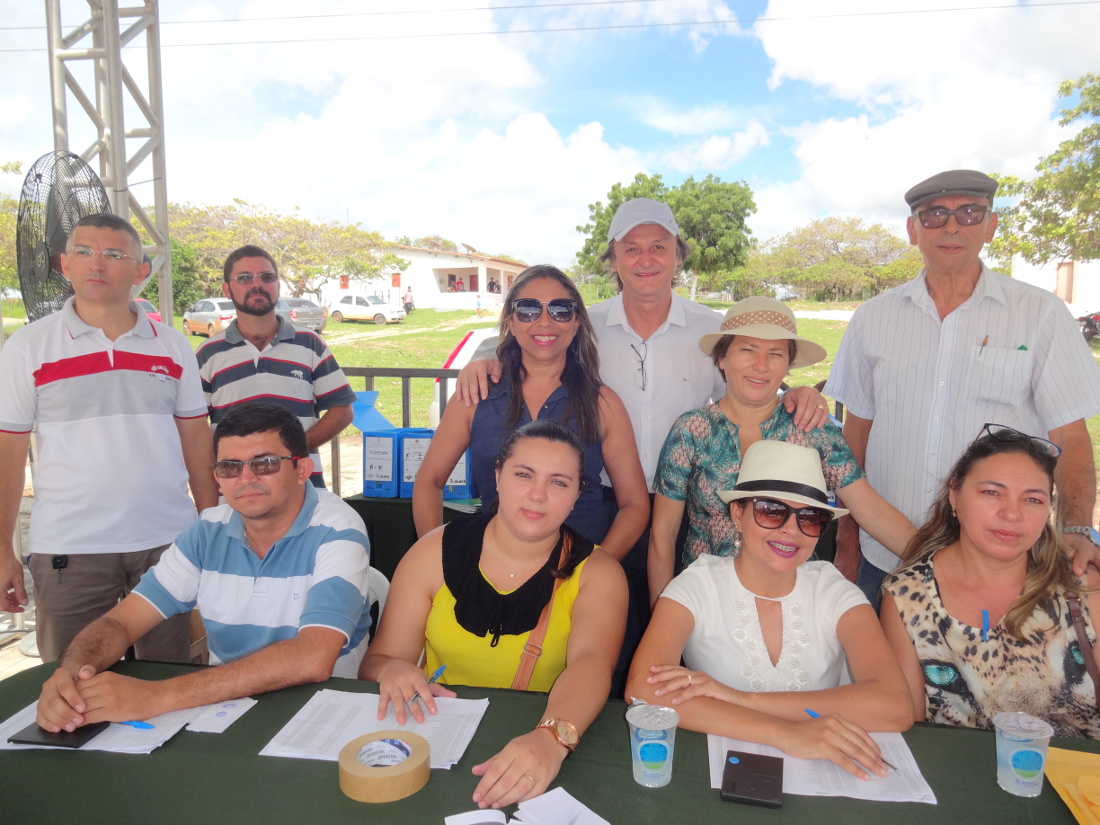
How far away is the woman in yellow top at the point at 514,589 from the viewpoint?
1.82 m

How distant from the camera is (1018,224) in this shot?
12367 millimetres

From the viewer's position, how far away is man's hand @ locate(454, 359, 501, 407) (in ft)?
8.21

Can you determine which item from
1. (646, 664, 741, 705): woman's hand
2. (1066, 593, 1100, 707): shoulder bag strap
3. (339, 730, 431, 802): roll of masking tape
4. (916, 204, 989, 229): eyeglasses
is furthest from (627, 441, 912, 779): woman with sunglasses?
(916, 204, 989, 229): eyeglasses

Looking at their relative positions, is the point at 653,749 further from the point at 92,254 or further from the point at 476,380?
the point at 92,254

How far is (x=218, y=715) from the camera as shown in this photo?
1.54 m

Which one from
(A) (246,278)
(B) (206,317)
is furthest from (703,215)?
(A) (246,278)

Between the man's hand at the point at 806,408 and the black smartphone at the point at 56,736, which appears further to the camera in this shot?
the man's hand at the point at 806,408

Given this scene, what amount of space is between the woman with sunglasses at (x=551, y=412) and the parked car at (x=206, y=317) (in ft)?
66.5

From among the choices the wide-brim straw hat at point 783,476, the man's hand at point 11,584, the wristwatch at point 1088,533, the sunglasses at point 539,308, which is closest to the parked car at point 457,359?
the sunglasses at point 539,308

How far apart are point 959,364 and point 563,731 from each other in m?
1.96

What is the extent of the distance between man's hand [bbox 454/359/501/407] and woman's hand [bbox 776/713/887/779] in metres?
1.47

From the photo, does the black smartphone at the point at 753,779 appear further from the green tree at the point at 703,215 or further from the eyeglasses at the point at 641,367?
the green tree at the point at 703,215

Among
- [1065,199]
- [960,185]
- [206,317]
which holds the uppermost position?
[1065,199]

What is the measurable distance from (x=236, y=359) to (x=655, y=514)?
2.13 m
